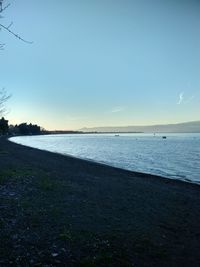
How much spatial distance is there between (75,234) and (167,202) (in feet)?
29.6

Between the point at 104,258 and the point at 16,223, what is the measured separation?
345 centimetres

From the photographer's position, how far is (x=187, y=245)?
11773 millimetres

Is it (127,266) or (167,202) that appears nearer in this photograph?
(127,266)

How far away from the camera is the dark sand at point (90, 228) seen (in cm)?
948

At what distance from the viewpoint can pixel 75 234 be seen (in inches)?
436

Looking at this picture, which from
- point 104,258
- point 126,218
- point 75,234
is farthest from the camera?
point 126,218

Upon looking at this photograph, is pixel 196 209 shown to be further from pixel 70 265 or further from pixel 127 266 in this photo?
pixel 70 265

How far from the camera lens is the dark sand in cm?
948

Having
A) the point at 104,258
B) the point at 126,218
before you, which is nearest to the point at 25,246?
the point at 104,258

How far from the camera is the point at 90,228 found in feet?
39.2

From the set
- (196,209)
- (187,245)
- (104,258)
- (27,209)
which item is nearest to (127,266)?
(104,258)

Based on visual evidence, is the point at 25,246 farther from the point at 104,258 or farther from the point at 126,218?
the point at 126,218

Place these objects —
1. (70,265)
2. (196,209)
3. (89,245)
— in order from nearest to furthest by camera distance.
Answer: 1. (70,265)
2. (89,245)
3. (196,209)

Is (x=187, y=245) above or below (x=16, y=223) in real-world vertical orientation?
below
